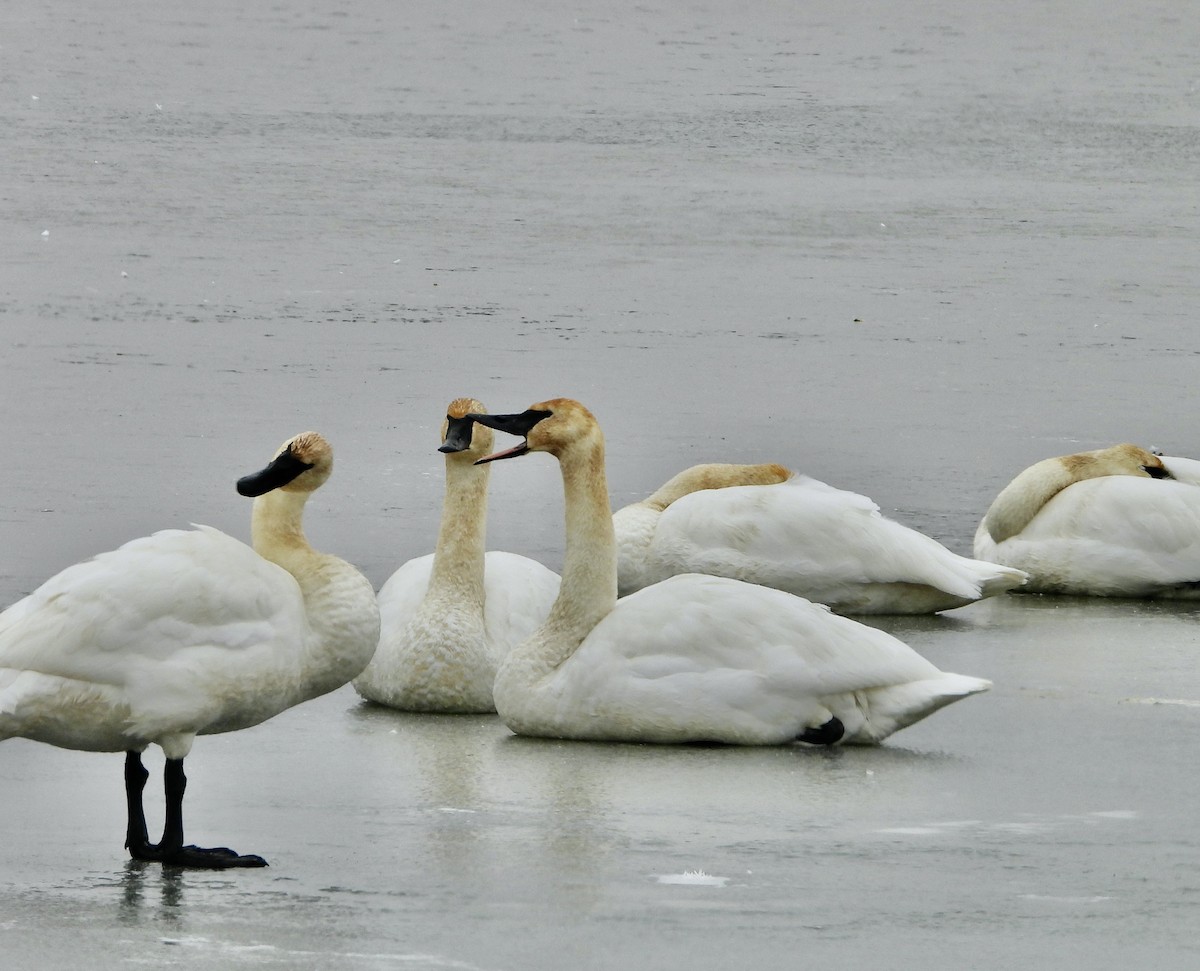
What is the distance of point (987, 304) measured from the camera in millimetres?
18078

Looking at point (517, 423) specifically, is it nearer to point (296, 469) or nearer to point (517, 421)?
point (517, 421)

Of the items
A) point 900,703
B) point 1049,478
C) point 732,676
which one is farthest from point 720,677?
point 1049,478

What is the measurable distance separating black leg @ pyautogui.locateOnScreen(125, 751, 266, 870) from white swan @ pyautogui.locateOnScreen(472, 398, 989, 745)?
173cm

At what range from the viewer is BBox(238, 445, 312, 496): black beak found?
6453mm

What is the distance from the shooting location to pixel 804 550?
10.0 m

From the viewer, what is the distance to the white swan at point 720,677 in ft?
23.8

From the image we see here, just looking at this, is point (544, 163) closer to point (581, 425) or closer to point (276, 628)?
point (581, 425)

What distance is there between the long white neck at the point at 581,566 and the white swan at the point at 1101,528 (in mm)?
3361

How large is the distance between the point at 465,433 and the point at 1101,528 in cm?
350

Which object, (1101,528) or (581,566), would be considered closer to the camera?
(581,566)

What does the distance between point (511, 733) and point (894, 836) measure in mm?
1936

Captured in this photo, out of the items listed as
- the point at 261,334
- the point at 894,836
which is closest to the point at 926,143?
the point at 261,334

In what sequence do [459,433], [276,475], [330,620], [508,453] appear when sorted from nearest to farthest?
[330,620] < [276,475] < [508,453] < [459,433]

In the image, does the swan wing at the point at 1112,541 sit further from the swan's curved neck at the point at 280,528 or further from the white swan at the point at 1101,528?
the swan's curved neck at the point at 280,528
